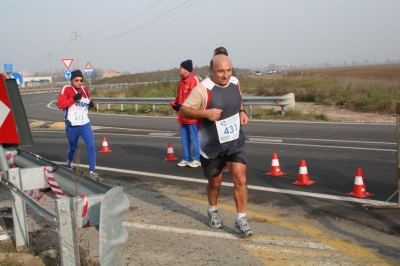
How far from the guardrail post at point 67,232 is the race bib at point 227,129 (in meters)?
2.30

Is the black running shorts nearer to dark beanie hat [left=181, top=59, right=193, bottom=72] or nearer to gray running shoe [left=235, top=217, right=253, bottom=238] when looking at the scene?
gray running shoe [left=235, top=217, right=253, bottom=238]

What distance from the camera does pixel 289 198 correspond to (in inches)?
287

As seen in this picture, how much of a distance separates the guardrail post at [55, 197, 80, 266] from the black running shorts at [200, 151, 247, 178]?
2.30 metres

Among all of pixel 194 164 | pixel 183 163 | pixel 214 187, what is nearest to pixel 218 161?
pixel 214 187

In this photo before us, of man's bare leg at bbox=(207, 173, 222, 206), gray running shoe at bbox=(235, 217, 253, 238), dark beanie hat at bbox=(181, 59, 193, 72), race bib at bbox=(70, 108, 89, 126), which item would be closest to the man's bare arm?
man's bare leg at bbox=(207, 173, 222, 206)

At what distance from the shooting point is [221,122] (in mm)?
5629

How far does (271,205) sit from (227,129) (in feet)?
5.80

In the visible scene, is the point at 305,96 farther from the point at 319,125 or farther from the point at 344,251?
the point at 344,251

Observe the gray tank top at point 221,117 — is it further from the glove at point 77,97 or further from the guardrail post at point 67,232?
the glove at point 77,97

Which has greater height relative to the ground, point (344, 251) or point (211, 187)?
point (211, 187)

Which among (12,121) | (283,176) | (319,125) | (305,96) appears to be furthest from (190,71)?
(305,96)

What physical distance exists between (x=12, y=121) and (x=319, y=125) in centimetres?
1364

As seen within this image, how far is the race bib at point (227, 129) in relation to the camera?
5.64 meters

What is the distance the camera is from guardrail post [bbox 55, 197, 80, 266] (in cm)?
370
